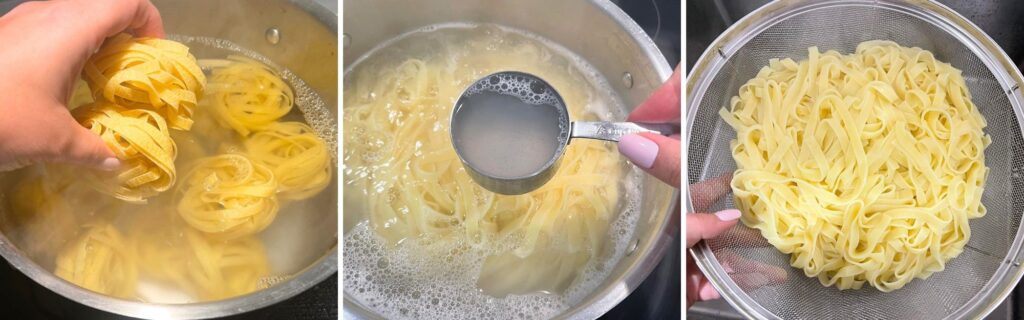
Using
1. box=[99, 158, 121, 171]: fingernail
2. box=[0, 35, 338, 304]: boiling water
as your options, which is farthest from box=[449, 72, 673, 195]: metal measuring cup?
box=[99, 158, 121, 171]: fingernail

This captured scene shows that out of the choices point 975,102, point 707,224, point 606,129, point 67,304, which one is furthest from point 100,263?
point 975,102

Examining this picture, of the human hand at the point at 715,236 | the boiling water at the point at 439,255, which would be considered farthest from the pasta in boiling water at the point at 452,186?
the human hand at the point at 715,236

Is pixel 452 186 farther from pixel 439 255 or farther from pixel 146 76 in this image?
pixel 146 76

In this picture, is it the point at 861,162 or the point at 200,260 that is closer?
the point at 200,260

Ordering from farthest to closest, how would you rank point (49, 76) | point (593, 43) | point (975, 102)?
point (975, 102)
point (593, 43)
point (49, 76)

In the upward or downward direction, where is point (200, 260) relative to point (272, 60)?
downward

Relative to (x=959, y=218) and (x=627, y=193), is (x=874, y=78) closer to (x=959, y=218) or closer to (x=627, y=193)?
(x=959, y=218)

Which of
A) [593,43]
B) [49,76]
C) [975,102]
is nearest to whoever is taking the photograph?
[49,76]
